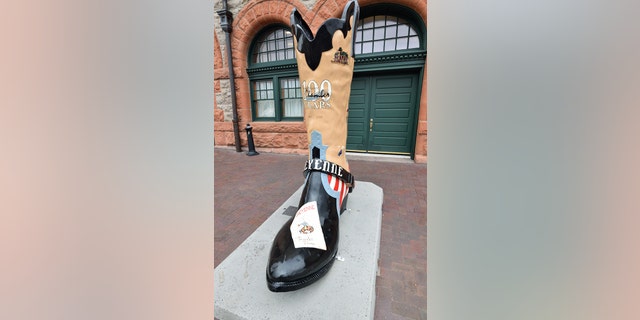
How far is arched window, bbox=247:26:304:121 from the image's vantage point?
6.10 meters

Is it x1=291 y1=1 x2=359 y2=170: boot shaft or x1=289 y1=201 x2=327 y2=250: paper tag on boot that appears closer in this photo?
x1=289 y1=201 x2=327 y2=250: paper tag on boot

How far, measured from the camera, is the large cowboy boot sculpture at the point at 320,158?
4.86 ft

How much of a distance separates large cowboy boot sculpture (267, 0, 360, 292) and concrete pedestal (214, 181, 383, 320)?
0.08m

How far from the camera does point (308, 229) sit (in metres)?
1.67

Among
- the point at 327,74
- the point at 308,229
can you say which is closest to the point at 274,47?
the point at 327,74

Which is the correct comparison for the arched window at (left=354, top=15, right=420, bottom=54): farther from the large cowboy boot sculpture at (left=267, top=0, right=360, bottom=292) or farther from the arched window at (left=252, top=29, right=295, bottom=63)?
the large cowboy boot sculpture at (left=267, top=0, right=360, bottom=292)

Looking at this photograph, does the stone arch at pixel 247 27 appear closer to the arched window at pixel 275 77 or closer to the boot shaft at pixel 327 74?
the arched window at pixel 275 77

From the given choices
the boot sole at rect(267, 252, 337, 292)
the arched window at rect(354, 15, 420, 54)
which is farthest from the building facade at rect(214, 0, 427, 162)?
the boot sole at rect(267, 252, 337, 292)

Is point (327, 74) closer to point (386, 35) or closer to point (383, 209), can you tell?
point (383, 209)

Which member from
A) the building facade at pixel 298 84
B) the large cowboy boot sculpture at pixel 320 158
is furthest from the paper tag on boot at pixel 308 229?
the building facade at pixel 298 84
